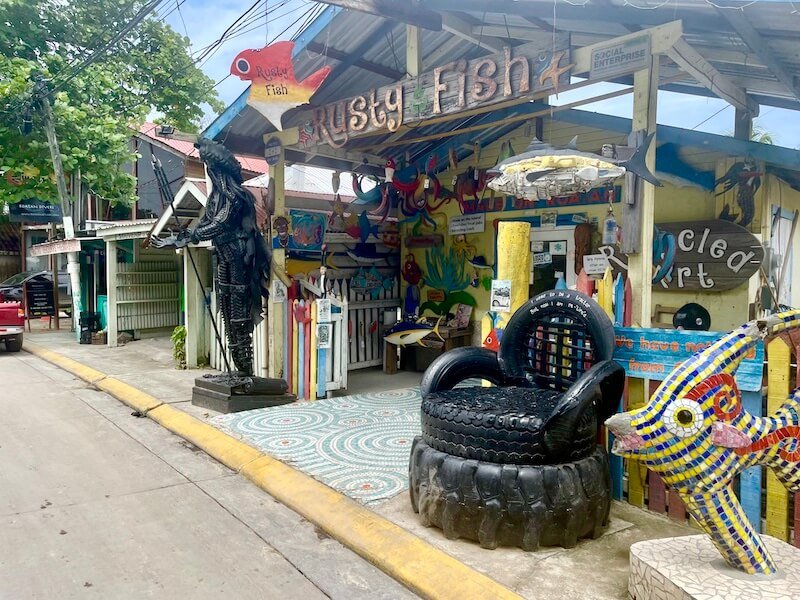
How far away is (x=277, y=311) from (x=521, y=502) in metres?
5.13

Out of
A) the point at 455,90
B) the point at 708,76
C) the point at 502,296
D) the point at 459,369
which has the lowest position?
the point at 459,369

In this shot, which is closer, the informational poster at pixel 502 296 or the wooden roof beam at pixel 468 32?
the informational poster at pixel 502 296

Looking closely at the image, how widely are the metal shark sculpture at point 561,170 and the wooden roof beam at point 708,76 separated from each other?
910mm

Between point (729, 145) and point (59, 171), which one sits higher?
point (59, 171)

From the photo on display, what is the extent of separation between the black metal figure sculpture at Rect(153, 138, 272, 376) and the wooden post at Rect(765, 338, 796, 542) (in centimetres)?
549

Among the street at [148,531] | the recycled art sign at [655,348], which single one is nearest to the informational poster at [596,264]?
the recycled art sign at [655,348]

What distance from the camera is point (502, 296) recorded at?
5090 millimetres

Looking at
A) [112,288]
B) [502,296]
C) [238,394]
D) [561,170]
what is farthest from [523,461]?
[112,288]

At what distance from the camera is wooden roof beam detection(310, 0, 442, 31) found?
4930mm

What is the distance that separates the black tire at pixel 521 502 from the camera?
3.53 metres

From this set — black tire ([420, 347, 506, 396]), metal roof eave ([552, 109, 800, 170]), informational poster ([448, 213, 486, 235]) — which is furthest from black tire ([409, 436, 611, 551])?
informational poster ([448, 213, 486, 235])

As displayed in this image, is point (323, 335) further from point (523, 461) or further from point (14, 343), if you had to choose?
point (14, 343)

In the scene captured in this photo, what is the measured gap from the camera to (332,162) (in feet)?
31.4

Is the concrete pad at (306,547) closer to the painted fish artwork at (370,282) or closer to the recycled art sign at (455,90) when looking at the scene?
the recycled art sign at (455,90)
